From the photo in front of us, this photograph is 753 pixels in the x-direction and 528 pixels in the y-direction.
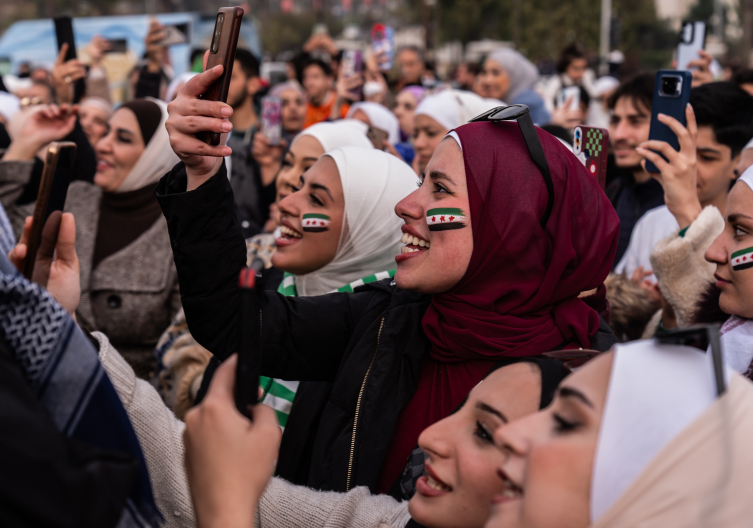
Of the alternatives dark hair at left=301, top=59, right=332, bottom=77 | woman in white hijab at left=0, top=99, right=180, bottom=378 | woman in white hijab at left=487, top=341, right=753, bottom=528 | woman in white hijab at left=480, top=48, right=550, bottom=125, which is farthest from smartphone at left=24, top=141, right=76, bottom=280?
dark hair at left=301, top=59, right=332, bottom=77

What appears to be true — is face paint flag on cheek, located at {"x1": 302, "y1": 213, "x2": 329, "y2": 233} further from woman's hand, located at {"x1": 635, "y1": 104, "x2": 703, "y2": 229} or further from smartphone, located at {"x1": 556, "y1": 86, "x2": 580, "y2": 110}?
smartphone, located at {"x1": 556, "y1": 86, "x2": 580, "y2": 110}

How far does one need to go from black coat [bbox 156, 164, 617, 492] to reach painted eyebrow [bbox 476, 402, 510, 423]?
0.55m

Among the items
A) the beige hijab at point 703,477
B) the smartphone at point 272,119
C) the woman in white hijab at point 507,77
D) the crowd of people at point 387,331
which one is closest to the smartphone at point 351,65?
the woman in white hijab at point 507,77

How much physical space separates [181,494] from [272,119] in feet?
13.5

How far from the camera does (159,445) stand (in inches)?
68.7

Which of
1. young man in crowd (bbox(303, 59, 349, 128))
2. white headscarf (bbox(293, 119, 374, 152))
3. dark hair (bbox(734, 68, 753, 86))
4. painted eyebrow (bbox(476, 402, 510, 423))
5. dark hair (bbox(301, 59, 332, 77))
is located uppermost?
painted eyebrow (bbox(476, 402, 510, 423))

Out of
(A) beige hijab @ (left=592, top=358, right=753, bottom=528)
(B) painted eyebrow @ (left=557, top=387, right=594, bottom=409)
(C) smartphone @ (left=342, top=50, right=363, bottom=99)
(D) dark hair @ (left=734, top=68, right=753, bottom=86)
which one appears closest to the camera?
(A) beige hijab @ (left=592, top=358, right=753, bottom=528)

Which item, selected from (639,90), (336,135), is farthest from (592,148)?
(639,90)

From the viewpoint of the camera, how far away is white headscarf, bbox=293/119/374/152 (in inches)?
144

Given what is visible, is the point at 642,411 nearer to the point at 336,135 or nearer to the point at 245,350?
the point at 245,350

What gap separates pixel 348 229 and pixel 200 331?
1.01 metres

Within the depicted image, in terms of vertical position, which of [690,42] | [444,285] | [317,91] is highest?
[690,42]

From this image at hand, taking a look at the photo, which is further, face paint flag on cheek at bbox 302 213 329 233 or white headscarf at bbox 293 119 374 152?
white headscarf at bbox 293 119 374 152

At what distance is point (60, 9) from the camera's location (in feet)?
138
